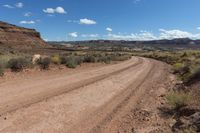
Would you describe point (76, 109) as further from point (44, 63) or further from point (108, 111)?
point (44, 63)

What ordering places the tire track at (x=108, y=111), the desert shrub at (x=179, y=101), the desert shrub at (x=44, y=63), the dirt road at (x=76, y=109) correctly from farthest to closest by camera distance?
1. the desert shrub at (x=44, y=63)
2. the desert shrub at (x=179, y=101)
3. the tire track at (x=108, y=111)
4. the dirt road at (x=76, y=109)

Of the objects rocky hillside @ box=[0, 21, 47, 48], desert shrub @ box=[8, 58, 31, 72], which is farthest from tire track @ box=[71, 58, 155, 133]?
rocky hillside @ box=[0, 21, 47, 48]

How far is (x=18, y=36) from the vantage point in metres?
104

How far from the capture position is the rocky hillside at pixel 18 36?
94.0 metres

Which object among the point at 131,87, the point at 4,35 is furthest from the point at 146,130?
the point at 4,35

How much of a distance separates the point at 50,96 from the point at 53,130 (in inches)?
175

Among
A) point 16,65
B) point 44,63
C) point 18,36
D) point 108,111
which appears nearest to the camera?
point 108,111

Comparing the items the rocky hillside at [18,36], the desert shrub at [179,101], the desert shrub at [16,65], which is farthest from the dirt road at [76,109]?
the rocky hillside at [18,36]

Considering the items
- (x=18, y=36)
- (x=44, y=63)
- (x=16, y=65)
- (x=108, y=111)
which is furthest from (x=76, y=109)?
(x=18, y=36)

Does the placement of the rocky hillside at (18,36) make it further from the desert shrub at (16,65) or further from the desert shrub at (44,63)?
the desert shrub at (16,65)

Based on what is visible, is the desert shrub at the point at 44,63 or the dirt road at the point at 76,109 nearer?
the dirt road at the point at 76,109

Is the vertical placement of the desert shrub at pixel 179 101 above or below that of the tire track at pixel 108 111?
above

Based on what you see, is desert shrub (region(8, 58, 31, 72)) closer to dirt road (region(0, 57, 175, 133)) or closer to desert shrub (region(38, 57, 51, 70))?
desert shrub (region(38, 57, 51, 70))

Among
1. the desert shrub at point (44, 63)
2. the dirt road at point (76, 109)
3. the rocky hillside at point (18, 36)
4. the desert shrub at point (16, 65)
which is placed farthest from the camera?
the rocky hillside at point (18, 36)
